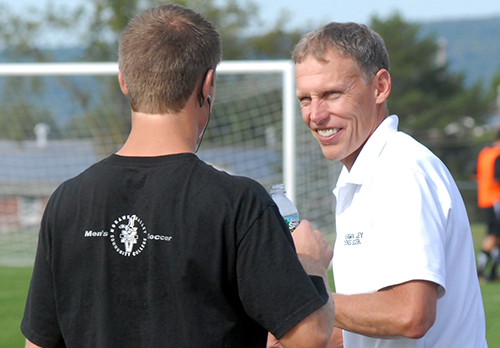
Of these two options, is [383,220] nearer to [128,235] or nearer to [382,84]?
[382,84]

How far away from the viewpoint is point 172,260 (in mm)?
1577

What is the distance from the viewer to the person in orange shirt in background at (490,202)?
9805 millimetres

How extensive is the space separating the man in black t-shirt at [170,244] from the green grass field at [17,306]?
459 centimetres

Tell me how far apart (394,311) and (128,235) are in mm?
828

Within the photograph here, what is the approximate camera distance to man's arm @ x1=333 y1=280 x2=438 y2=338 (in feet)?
6.07

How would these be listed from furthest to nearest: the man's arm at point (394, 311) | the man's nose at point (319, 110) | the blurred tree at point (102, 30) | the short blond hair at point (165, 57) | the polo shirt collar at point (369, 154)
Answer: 1. the blurred tree at point (102, 30)
2. the man's nose at point (319, 110)
3. the polo shirt collar at point (369, 154)
4. the man's arm at point (394, 311)
5. the short blond hair at point (165, 57)

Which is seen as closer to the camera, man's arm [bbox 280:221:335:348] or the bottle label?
man's arm [bbox 280:221:335:348]

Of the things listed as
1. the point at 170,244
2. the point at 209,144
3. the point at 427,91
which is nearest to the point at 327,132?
the point at 170,244

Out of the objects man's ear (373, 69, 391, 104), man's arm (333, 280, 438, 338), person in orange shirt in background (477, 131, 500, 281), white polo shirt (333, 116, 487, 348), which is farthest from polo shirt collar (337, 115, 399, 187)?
person in orange shirt in background (477, 131, 500, 281)

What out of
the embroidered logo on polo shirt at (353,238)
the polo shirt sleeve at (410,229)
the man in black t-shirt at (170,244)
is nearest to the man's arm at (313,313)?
the man in black t-shirt at (170,244)

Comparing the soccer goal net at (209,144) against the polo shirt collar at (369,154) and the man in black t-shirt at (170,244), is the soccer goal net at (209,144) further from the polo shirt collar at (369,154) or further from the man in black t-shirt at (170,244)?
the man in black t-shirt at (170,244)

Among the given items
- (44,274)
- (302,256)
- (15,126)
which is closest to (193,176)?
(302,256)

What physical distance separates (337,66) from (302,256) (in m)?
0.94

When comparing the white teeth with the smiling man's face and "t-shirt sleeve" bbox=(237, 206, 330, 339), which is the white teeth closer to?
the smiling man's face
